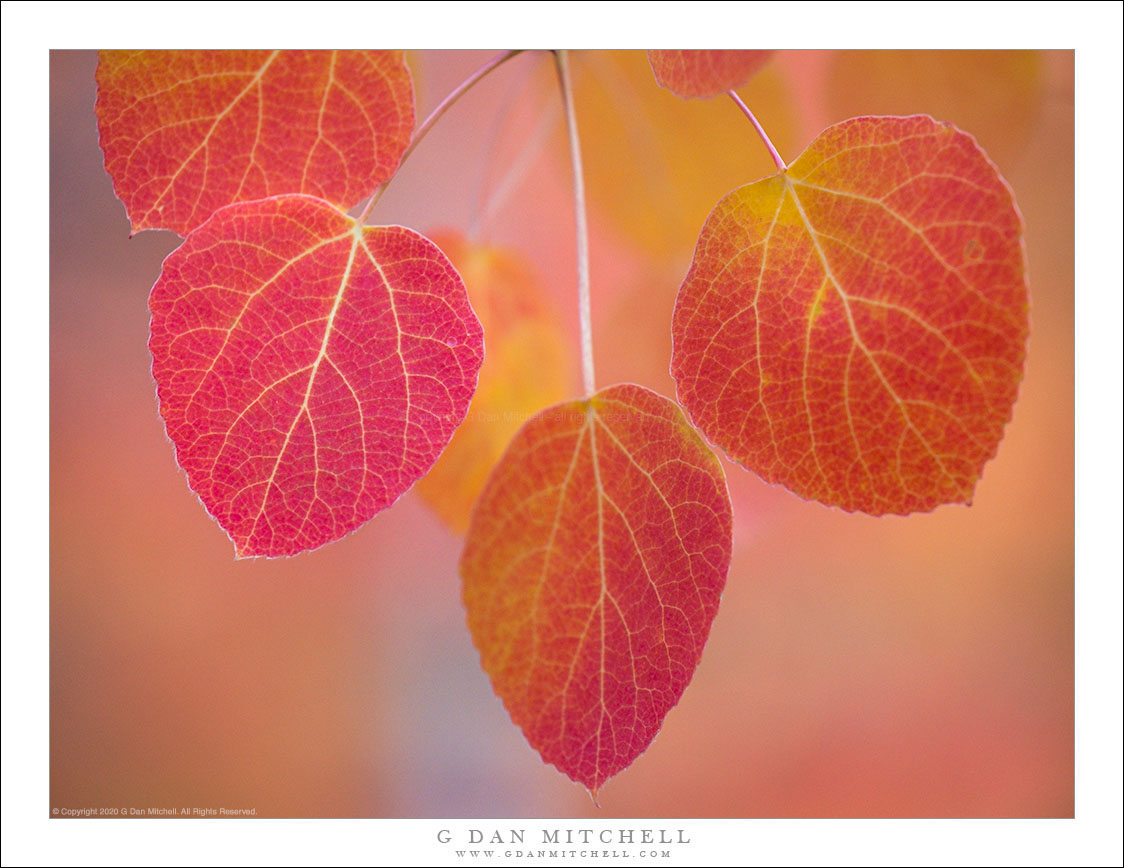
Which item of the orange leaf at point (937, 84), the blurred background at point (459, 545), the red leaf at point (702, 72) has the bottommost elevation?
the blurred background at point (459, 545)

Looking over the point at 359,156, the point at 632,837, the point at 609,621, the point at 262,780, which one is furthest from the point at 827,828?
the point at 359,156

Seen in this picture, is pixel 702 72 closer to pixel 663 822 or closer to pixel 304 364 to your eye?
pixel 304 364

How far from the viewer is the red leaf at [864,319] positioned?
301mm

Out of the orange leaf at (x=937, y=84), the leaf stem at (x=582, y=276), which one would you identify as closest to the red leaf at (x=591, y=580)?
the leaf stem at (x=582, y=276)

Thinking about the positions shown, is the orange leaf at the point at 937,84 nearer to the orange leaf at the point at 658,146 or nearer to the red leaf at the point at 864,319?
the orange leaf at the point at 658,146

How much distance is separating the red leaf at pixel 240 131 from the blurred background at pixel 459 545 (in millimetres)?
83

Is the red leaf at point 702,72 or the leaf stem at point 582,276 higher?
the red leaf at point 702,72

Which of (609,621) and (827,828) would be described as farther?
(827,828)

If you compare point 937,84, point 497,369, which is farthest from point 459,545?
point 937,84

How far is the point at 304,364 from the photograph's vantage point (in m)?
0.34

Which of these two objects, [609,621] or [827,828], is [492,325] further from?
[827,828]

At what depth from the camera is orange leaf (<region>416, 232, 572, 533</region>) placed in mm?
459

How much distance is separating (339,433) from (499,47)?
25 centimetres

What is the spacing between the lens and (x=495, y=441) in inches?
18.3
